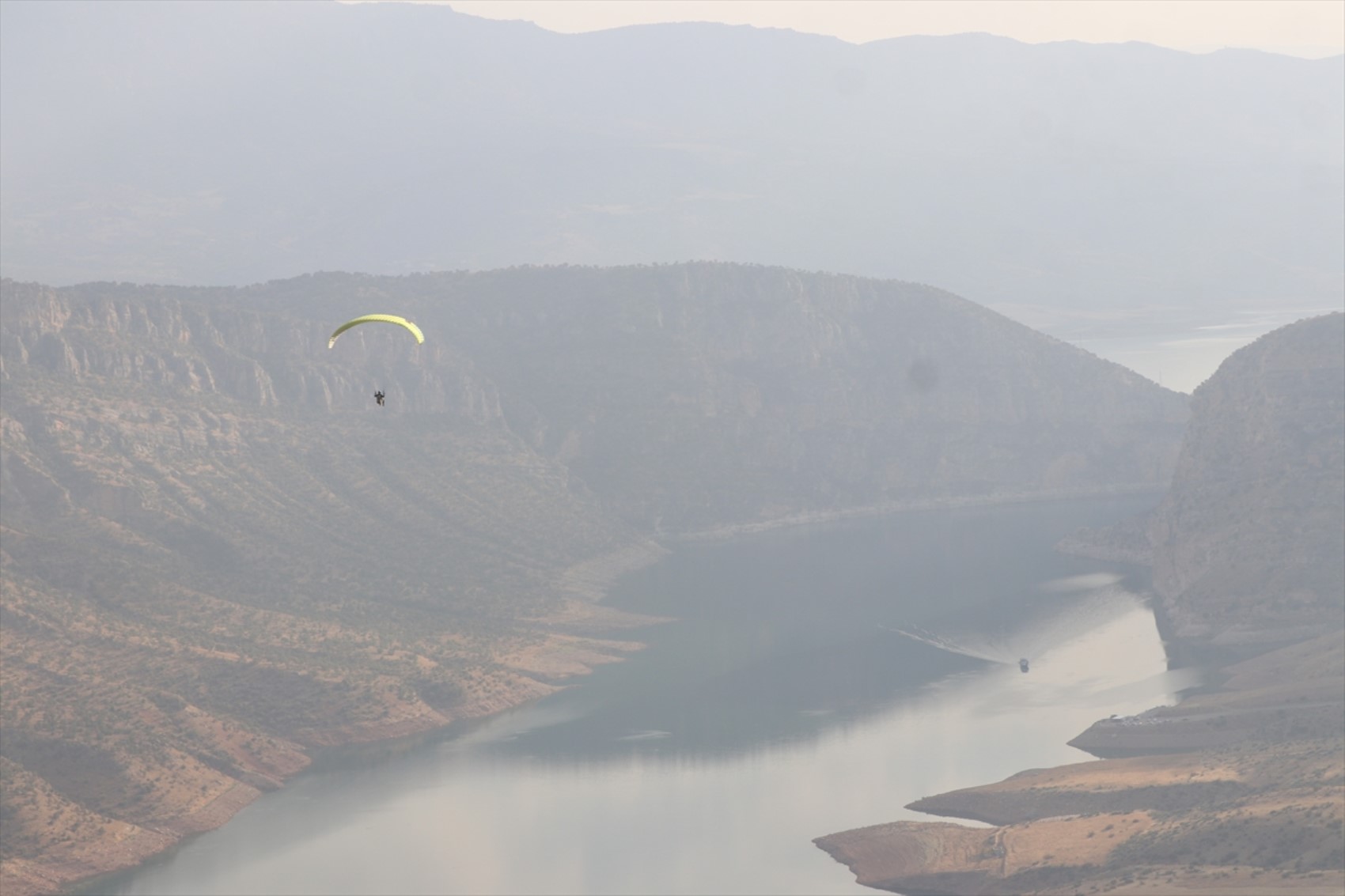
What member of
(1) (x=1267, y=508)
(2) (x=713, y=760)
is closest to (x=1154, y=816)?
(2) (x=713, y=760)

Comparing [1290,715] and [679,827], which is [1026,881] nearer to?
[679,827]

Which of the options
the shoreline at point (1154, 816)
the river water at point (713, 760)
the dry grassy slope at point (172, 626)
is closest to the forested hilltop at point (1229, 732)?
the shoreline at point (1154, 816)

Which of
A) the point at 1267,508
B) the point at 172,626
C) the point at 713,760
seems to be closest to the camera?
the point at 713,760

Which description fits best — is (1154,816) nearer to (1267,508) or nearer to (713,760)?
(713,760)

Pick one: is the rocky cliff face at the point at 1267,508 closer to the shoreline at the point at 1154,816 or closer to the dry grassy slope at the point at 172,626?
the shoreline at the point at 1154,816

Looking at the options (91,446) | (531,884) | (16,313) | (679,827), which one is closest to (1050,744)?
(679,827)

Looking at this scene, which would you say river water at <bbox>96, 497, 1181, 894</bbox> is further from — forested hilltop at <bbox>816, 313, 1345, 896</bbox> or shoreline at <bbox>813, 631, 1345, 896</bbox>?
forested hilltop at <bbox>816, 313, 1345, 896</bbox>
